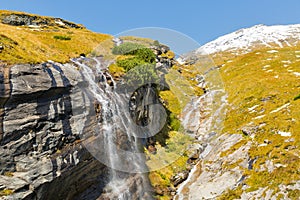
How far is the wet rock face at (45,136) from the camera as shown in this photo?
1675 centimetres

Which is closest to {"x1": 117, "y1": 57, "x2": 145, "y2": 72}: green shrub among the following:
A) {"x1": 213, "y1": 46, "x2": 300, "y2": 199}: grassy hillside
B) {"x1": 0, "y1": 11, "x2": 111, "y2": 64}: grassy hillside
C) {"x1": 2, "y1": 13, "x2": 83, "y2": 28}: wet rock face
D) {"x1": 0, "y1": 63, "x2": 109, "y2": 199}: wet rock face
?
{"x1": 0, "y1": 11, "x2": 111, "y2": 64}: grassy hillside

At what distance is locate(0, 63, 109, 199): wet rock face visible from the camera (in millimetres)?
16750

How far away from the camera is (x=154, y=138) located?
3206 centimetres

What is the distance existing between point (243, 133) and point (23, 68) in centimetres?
2429

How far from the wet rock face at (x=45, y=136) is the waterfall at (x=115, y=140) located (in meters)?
0.91

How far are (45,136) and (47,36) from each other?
3329 cm

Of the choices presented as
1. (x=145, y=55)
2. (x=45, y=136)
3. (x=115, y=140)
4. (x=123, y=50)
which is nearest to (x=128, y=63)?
(x=145, y=55)

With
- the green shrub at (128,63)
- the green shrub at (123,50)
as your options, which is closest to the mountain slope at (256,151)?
the green shrub at (128,63)

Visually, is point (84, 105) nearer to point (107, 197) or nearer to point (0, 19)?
point (107, 197)

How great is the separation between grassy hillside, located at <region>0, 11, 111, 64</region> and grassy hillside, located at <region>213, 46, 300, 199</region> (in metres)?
24.0

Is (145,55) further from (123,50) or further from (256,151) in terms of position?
(256,151)

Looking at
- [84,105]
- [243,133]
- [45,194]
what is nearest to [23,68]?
[84,105]

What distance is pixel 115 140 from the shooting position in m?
24.7

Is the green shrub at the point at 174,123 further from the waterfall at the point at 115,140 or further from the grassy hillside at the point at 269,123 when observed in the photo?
the waterfall at the point at 115,140
